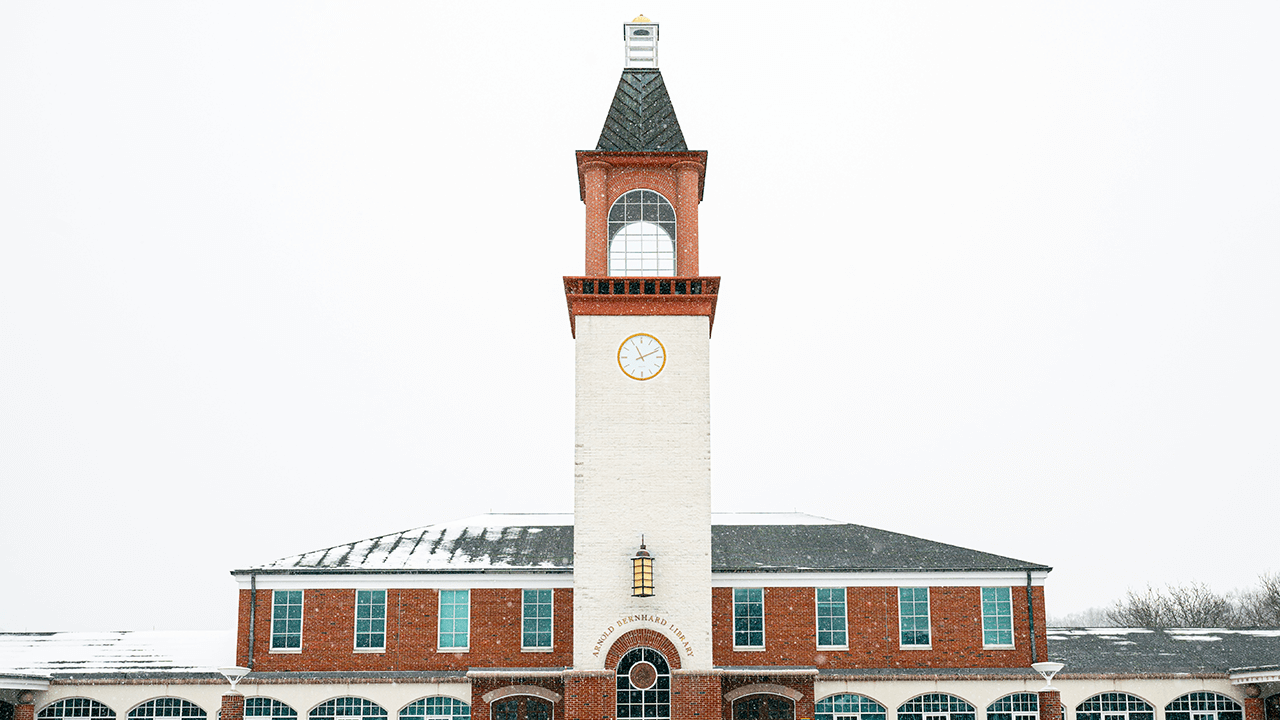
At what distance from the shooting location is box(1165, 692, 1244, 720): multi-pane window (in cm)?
3241

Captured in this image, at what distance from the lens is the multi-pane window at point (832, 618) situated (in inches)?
1259

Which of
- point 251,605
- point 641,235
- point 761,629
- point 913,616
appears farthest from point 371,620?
point 913,616

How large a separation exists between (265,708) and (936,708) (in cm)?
1757

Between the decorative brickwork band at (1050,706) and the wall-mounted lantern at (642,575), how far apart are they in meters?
11.3

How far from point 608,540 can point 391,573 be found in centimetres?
724

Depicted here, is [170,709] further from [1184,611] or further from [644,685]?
[1184,611]

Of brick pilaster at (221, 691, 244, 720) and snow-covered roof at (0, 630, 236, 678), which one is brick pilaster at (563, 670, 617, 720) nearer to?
brick pilaster at (221, 691, 244, 720)

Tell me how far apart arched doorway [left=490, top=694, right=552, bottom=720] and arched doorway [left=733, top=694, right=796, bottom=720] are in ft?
15.9

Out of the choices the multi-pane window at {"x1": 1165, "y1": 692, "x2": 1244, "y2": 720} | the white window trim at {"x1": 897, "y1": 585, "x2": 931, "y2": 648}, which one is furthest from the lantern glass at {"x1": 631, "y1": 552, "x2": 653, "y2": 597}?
the multi-pane window at {"x1": 1165, "y1": 692, "x2": 1244, "y2": 720}

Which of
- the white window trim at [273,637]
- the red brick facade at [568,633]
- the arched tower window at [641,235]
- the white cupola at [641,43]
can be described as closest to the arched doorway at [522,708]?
the red brick facade at [568,633]

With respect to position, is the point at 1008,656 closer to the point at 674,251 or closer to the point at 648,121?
the point at 674,251

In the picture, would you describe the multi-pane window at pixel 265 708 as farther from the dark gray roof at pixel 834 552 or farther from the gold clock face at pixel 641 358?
the gold clock face at pixel 641 358

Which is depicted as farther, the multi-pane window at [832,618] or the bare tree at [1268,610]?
the bare tree at [1268,610]

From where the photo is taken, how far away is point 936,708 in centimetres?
3117
